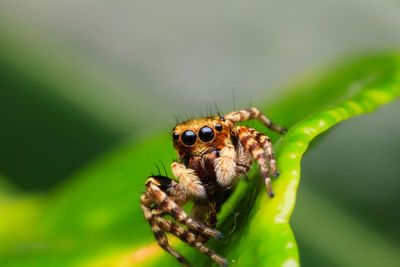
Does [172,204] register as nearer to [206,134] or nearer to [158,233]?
[158,233]

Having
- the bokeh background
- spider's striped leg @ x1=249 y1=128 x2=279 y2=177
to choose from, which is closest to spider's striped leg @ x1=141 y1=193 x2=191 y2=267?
spider's striped leg @ x1=249 y1=128 x2=279 y2=177

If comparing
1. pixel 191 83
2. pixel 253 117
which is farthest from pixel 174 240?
pixel 191 83

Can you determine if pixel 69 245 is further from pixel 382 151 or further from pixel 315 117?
pixel 382 151

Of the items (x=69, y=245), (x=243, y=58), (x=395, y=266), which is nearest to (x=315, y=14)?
(x=243, y=58)

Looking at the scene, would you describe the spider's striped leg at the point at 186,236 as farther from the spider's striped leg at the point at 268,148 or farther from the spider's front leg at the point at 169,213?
the spider's striped leg at the point at 268,148

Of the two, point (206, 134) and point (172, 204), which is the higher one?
point (206, 134)

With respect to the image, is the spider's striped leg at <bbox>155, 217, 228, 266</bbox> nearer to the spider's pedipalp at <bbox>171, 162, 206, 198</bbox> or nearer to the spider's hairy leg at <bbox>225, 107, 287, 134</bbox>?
the spider's pedipalp at <bbox>171, 162, 206, 198</bbox>
